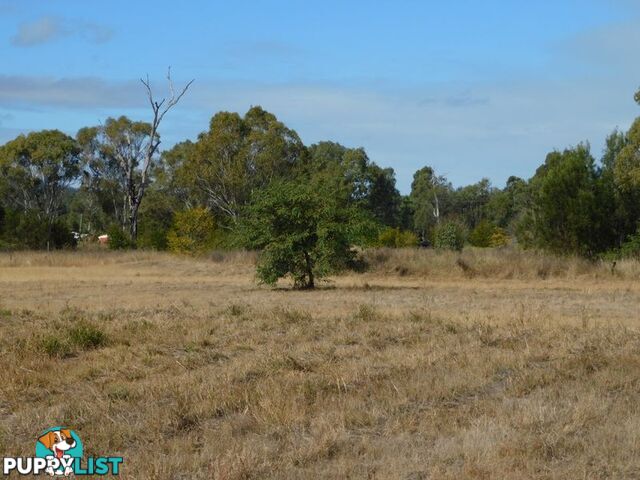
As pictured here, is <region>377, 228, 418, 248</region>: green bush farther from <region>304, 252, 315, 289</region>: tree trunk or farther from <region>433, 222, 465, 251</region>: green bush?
<region>304, 252, 315, 289</region>: tree trunk

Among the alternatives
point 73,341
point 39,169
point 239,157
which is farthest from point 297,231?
point 39,169

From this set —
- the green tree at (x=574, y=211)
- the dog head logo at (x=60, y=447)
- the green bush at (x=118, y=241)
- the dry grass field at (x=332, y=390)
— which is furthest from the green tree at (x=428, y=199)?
the dog head logo at (x=60, y=447)

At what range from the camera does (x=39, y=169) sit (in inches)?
3536

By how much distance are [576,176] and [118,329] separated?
31.1 meters

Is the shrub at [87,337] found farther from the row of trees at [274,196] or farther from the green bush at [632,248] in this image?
the green bush at [632,248]

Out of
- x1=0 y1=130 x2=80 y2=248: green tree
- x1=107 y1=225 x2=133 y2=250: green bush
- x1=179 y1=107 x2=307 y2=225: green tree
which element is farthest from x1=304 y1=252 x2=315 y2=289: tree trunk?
x1=0 y1=130 x2=80 y2=248: green tree

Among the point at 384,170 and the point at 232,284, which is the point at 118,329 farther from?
the point at 384,170

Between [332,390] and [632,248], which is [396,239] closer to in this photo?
[632,248]

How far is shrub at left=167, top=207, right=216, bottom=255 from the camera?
54906mm

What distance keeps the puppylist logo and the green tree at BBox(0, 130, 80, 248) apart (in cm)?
8422

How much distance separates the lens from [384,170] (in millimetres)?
92625

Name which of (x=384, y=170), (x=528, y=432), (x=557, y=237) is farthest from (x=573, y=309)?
(x=384, y=170)

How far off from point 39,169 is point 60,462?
88638 millimetres

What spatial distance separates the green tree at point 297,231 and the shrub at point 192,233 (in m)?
24.5
